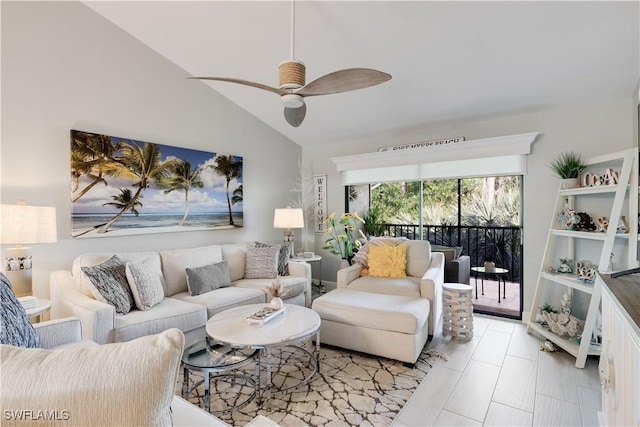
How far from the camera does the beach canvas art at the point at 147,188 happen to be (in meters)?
3.06

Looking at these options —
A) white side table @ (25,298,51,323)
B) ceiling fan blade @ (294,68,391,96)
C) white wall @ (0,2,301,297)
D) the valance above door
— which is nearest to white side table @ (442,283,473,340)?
the valance above door

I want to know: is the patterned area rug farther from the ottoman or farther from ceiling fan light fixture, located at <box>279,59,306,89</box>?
ceiling fan light fixture, located at <box>279,59,306,89</box>

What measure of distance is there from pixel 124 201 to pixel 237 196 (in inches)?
56.5

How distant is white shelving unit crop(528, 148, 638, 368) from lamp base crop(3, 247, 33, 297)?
15.0 ft

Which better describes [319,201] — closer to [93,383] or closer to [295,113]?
[295,113]

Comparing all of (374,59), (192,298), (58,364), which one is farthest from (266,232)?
(58,364)

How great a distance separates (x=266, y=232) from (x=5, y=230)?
9.82 ft

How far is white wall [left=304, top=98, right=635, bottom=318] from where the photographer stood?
10.5ft

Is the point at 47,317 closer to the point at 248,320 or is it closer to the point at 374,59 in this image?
the point at 248,320

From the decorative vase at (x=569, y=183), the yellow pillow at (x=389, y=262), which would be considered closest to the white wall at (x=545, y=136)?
the decorative vase at (x=569, y=183)

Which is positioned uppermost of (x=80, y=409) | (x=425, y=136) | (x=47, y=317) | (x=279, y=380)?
(x=425, y=136)

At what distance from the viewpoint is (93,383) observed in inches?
Answer: 25.3

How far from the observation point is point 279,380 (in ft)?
8.22

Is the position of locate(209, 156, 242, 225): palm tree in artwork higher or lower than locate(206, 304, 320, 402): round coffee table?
higher
